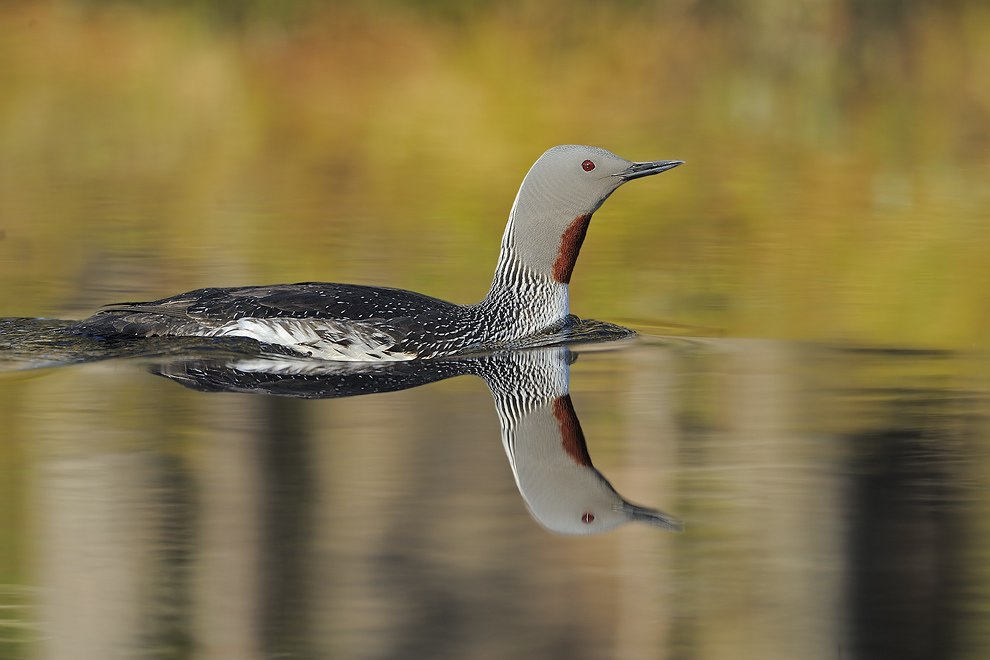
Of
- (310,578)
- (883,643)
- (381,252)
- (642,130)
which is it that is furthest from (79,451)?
(642,130)

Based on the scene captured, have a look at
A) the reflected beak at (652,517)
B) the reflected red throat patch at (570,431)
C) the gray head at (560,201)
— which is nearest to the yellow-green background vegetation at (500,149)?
the gray head at (560,201)

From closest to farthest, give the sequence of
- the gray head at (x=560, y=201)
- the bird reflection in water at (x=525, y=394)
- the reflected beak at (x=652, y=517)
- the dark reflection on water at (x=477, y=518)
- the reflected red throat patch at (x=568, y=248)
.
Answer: the dark reflection on water at (x=477, y=518), the reflected beak at (x=652, y=517), the bird reflection in water at (x=525, y=394), the gray head at (x=560, y=201), the reflected red throat patch at (x=568, y=248)

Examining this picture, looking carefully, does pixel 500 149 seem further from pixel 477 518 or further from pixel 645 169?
pixel 477 518

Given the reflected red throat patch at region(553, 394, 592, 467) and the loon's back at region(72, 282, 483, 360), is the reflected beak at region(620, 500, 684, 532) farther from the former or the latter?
the loon's back at region(72, 282, 483, 360)

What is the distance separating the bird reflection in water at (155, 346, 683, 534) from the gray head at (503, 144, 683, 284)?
493 millimetres

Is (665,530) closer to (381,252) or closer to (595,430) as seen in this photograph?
(595,430)

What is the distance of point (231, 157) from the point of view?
1554 cm

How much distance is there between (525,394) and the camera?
669cm

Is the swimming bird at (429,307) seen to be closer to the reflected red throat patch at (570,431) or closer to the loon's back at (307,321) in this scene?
the loon's back at (307,321)

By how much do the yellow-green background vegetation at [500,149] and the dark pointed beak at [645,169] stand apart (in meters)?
1.13

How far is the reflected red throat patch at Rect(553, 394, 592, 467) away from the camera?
5.65 m

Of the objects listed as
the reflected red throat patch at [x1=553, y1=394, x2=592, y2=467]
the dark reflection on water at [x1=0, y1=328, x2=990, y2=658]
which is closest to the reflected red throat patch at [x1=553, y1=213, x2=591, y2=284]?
the dark reflection on water at [x1=0, y1=328, x2=990, y2=658]

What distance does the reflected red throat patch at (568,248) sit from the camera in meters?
7.83

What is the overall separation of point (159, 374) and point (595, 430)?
6.87 ft
